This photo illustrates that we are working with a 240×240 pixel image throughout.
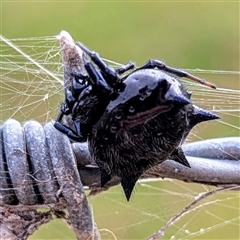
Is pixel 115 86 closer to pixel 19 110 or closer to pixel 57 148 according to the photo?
pixel 57 148

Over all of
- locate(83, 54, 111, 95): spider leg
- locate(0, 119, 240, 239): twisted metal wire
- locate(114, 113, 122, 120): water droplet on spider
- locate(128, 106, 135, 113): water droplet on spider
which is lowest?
locate(0, 119, 240, 239): twisted metal wire

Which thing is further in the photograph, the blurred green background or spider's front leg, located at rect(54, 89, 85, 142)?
the blurred green background

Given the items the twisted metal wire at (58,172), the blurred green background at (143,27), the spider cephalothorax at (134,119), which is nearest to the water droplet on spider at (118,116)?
the spider cephalothorax at (134,119)

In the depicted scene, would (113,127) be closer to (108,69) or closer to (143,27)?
(108,69)

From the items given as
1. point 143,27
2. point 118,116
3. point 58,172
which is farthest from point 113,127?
point 143,27

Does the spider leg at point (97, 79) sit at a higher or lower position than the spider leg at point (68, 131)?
higher

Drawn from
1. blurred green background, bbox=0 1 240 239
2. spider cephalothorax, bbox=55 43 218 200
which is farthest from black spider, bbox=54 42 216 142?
blurred green background, bbox=0 1 240 239

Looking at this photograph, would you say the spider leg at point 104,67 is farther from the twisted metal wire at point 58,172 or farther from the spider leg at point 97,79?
the twisted metal wire at point 58,172

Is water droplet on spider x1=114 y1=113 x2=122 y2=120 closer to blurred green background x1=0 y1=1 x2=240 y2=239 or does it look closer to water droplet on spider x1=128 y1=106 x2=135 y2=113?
water droplet on spider x1=128 y1=106 x2=135 y2=113
